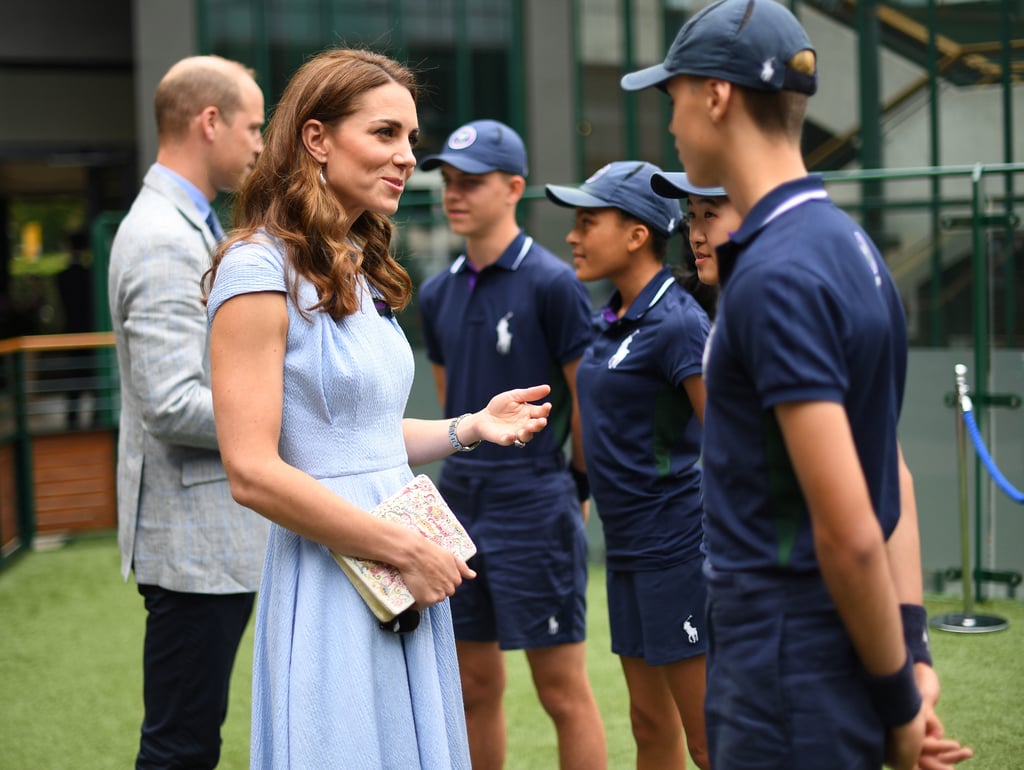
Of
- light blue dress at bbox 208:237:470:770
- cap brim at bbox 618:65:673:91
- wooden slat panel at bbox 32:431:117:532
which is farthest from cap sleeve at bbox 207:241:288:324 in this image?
wooden slat panel at bbox 32:431:117:532

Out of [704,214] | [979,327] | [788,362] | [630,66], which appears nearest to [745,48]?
[788,362]

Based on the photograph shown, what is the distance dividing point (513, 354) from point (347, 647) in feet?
6.71

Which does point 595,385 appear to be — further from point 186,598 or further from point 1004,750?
point 1004,750

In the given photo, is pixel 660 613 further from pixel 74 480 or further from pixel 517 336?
pixel 74 480

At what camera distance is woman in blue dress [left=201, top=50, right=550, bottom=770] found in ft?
7.45

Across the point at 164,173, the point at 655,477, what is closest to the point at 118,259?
the point at 164,173

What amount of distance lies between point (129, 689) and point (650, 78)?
183 inches

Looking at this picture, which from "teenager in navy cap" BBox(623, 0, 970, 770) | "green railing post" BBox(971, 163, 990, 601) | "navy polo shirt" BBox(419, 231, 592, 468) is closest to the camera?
"teenager in navy cap" BBox(623, 0, 970, 770)

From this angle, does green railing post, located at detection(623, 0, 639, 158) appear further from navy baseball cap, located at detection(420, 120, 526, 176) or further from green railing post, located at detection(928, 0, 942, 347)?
navy baseball cap, located at detection(420, 120, 526, 176)

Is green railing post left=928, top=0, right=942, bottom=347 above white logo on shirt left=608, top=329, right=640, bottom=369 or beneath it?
above

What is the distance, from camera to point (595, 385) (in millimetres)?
3523

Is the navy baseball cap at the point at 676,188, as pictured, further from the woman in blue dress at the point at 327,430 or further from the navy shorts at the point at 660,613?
the navy shorts at the point at 660,613

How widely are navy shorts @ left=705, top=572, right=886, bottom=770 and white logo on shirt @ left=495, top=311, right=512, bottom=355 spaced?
7.93ft

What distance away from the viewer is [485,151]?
4.46m
